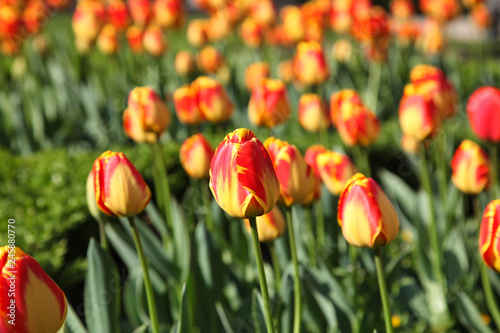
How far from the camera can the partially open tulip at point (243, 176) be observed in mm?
1237

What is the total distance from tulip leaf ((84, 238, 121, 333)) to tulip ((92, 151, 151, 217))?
1.05ft

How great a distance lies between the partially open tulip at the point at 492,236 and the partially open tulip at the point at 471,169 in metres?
0.74

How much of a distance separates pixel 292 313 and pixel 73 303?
1.63 metres

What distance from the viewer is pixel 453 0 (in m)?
5.28

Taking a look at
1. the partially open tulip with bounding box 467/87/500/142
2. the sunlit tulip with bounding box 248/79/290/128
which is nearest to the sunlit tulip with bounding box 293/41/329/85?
the sunlit tulip with bounding box 248/79/290/128

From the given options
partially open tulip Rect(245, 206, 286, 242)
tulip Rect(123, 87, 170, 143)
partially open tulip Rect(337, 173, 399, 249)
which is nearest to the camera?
partially open tulip Rect(337, 173, 399, 249)

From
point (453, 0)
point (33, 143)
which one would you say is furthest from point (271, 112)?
point (453, 0)

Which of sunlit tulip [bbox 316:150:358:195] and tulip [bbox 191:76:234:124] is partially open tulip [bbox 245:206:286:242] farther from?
tulip [bbox 191:76:234:124]

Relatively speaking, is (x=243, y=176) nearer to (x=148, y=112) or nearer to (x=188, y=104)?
(x=148, y=112)

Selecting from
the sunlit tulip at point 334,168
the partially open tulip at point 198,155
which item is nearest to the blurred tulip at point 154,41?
the partially open tulip at point 198,155

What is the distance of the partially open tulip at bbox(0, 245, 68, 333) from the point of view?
1165mm

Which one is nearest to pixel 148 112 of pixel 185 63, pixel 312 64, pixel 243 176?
pixel 243 176

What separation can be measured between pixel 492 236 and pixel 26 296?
3.39 ft

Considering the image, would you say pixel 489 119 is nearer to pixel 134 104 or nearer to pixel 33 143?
pixel 134 104
